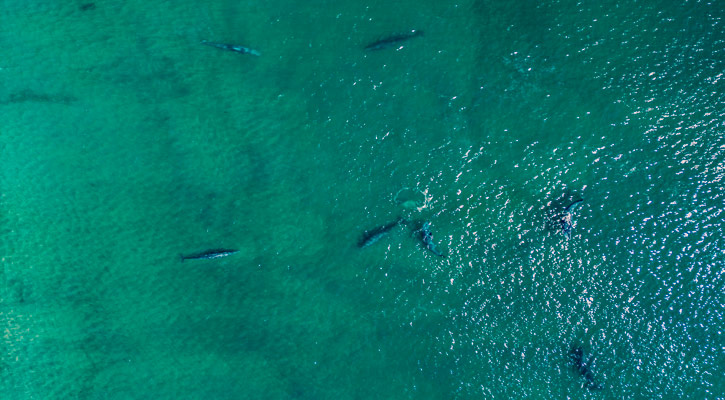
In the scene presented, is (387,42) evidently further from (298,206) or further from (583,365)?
(583,365)

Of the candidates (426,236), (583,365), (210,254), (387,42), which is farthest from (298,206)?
(583,365)

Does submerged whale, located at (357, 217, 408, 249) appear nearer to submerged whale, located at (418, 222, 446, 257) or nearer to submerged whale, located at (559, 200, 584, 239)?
submerged whale, located at (418, 222, 446, 257)

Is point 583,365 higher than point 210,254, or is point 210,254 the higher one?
point 210,254

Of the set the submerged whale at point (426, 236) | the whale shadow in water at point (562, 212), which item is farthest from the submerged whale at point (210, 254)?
the whale shadow in water at point (562, 212)

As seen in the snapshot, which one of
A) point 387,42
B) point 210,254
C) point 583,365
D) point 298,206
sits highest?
point 387,42

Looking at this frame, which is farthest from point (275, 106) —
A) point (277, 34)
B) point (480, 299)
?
point (480, 299)

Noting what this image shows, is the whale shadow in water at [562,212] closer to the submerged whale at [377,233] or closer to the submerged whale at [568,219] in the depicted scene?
the submerged whale at [568,219]

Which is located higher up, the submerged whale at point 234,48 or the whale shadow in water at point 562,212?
the submerged whale at point 234,48
